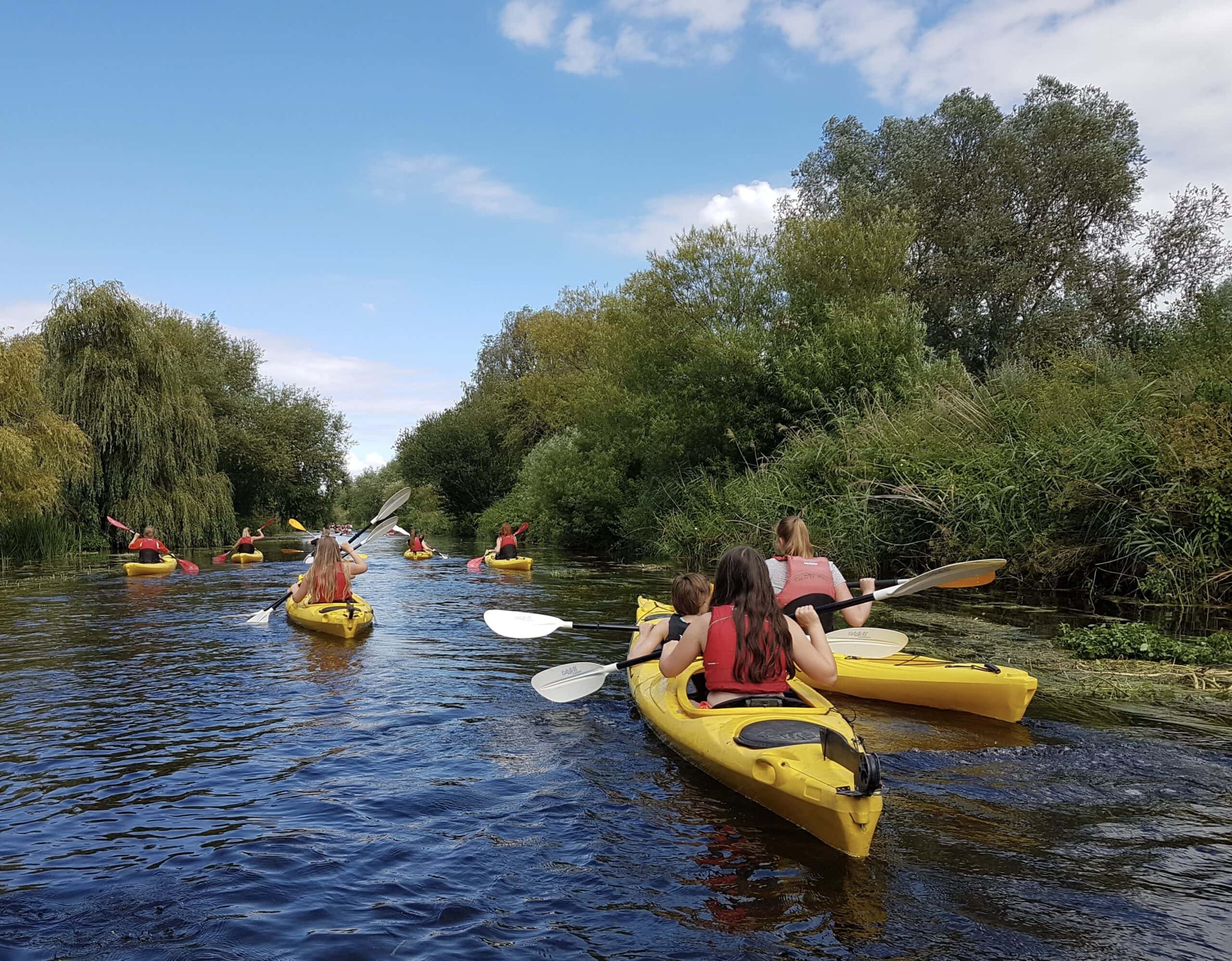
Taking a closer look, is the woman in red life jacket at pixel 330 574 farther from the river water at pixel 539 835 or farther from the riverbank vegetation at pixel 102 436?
the riverbank vegetation at pixel 102 436

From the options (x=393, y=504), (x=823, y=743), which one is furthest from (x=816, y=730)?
(x=393, y=504)

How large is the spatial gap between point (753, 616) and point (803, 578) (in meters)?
1.94

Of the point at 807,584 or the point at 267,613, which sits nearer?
the point at 807,584

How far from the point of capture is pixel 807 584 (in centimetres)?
648

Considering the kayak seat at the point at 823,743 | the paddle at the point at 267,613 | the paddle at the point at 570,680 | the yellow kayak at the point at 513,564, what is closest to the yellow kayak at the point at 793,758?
the kayak seat at the point at 823,743

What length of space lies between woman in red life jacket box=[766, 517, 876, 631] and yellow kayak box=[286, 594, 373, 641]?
4.79 m

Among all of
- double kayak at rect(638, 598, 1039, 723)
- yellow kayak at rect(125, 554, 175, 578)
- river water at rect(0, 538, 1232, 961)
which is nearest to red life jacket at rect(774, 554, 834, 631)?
double kayak at rect(638, 598, 1039, 723)

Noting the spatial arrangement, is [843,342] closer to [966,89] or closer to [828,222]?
[828,222]

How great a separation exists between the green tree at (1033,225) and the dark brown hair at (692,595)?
21.0 m

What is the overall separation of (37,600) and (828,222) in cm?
1734

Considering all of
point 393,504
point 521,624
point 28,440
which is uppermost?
point 28,440

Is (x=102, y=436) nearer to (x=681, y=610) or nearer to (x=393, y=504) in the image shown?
(x=393, y=504)

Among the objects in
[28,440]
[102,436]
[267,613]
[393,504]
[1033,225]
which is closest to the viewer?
[267,613]

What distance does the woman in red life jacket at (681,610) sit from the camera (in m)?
5.73
